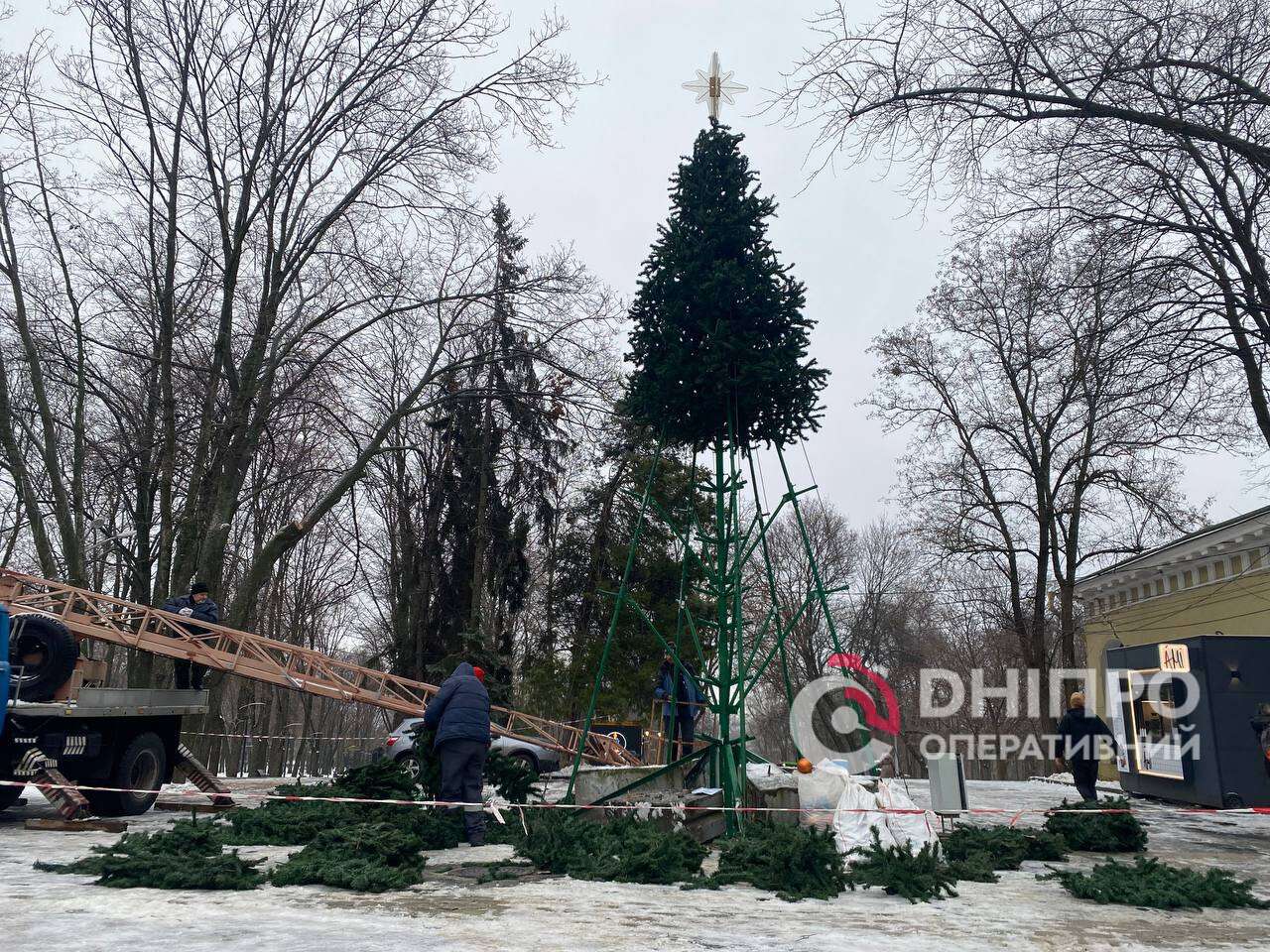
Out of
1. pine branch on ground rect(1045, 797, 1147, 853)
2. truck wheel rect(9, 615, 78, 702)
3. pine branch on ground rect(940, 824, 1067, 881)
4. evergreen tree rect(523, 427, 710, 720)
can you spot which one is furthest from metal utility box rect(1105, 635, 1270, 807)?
evergreen tree rect(523, 427, 710, 720)

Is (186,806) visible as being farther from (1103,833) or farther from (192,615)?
(1103,833)

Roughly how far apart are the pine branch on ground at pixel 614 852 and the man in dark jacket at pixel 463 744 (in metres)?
1.22

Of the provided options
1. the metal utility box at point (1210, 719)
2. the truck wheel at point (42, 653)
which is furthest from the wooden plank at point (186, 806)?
the metal utility box at point (1210, 719)

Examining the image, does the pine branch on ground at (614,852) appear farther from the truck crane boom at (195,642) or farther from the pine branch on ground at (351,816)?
the truck crane boom at (195,642)

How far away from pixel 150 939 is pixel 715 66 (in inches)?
422

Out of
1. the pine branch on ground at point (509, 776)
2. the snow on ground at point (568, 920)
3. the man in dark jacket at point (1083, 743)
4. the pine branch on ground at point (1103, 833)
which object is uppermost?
the man in dark jacket at point (1083, 743)

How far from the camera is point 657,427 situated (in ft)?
37.9

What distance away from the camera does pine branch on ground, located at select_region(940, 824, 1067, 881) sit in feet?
29.7

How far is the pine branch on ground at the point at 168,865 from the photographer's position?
23.3 ft

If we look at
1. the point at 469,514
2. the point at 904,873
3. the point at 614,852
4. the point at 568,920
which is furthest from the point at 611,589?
the point at 568,920

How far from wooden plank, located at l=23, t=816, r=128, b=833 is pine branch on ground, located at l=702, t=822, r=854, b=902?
6.46m

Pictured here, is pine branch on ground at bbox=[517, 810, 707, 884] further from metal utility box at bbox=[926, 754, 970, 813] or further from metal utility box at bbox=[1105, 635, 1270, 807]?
metal utility box at bbox=[1105, 635, 1270, 807]

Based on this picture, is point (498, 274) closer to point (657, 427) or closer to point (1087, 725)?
point (657, 427)

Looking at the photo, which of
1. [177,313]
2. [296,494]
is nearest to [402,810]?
[177,313]
